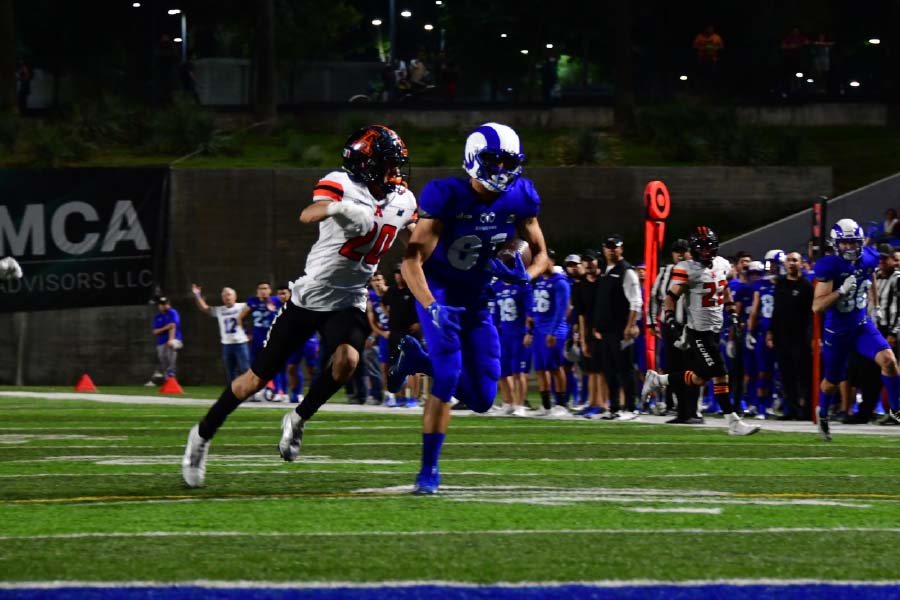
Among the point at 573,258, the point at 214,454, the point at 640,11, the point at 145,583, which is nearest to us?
the point at 145,583

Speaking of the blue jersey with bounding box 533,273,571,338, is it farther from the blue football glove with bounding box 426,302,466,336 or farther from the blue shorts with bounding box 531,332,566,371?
the blue football glove with bounding box 426,302,466,336

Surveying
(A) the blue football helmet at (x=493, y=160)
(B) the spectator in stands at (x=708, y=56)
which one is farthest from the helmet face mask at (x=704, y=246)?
(B) the spectator in stands at (x=708, y=56)

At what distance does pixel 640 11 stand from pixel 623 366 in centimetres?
1858

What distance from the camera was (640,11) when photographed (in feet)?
114

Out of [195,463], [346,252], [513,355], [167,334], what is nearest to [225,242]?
[167,334]

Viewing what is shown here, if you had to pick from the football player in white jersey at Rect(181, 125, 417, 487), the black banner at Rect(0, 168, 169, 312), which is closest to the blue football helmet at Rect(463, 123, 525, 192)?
the football player in white jersey at Rect(181, 125, 417, 487)

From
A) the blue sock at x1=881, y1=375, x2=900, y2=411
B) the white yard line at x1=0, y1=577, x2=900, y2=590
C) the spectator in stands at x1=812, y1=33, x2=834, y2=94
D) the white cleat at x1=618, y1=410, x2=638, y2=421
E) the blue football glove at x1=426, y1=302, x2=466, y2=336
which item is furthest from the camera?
the spectator in stands at x1=812, y1=33, x2=834, y2=94

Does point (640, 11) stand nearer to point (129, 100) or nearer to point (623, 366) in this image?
point (129, 100)

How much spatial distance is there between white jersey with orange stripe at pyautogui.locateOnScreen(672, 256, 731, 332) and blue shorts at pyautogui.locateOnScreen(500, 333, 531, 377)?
9.75ft

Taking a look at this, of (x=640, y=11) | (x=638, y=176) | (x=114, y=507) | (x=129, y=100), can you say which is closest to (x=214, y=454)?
(x=114, y=507)

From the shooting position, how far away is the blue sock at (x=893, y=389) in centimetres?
1489

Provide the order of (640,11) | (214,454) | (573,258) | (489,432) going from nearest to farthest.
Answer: (214,454) → (489,432) → (573,258) → (640,11)

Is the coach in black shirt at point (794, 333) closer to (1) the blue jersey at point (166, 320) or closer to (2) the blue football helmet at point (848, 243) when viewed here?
(2) the blue football helmet at point (848, 243)

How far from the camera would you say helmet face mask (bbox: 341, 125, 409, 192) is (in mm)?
8422
